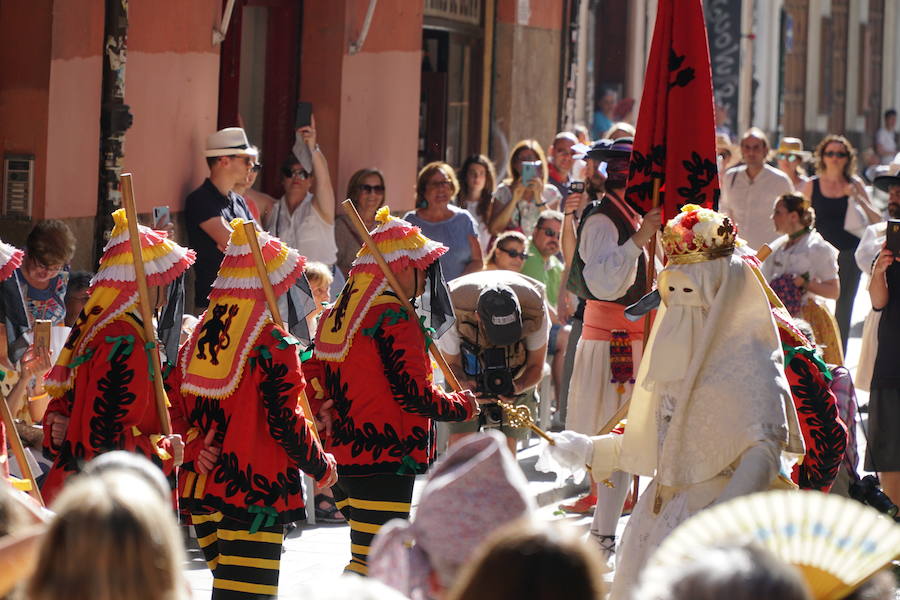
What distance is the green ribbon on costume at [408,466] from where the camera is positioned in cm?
658

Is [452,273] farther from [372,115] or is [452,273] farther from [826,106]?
[826,106]

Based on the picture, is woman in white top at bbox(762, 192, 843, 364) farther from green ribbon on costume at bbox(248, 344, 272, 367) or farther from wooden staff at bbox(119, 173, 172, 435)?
wooden staff at bbox(119, 173, 172, 435)

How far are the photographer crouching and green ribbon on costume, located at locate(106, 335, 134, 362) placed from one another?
2684mm

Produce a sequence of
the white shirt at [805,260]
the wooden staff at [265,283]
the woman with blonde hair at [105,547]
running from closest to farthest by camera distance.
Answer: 1. the woman with blonde hair at [105,547]
2. the wooden staff at [265,283]
3. the white shirt at [805,260]

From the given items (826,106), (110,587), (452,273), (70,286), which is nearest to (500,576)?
(110,587)

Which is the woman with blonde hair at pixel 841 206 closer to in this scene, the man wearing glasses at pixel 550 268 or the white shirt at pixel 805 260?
the white shirt at pixel 805 260

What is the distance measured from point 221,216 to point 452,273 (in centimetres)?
157

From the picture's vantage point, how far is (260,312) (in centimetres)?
595

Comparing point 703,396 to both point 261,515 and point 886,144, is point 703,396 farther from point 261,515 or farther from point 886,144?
point 886,144

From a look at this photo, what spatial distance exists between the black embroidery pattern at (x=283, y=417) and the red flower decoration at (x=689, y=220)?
1.43 m

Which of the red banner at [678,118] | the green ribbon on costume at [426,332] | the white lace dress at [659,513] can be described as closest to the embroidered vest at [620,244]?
the red banner at [678,118]

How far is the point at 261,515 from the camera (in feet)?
19.3

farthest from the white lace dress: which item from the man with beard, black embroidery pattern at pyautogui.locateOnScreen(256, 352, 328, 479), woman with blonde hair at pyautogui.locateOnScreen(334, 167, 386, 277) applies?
woman with blonde hair at pyautogui.locateOnScreen(334, 167, 386, 277)

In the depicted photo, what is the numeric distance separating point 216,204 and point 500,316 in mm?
2321
